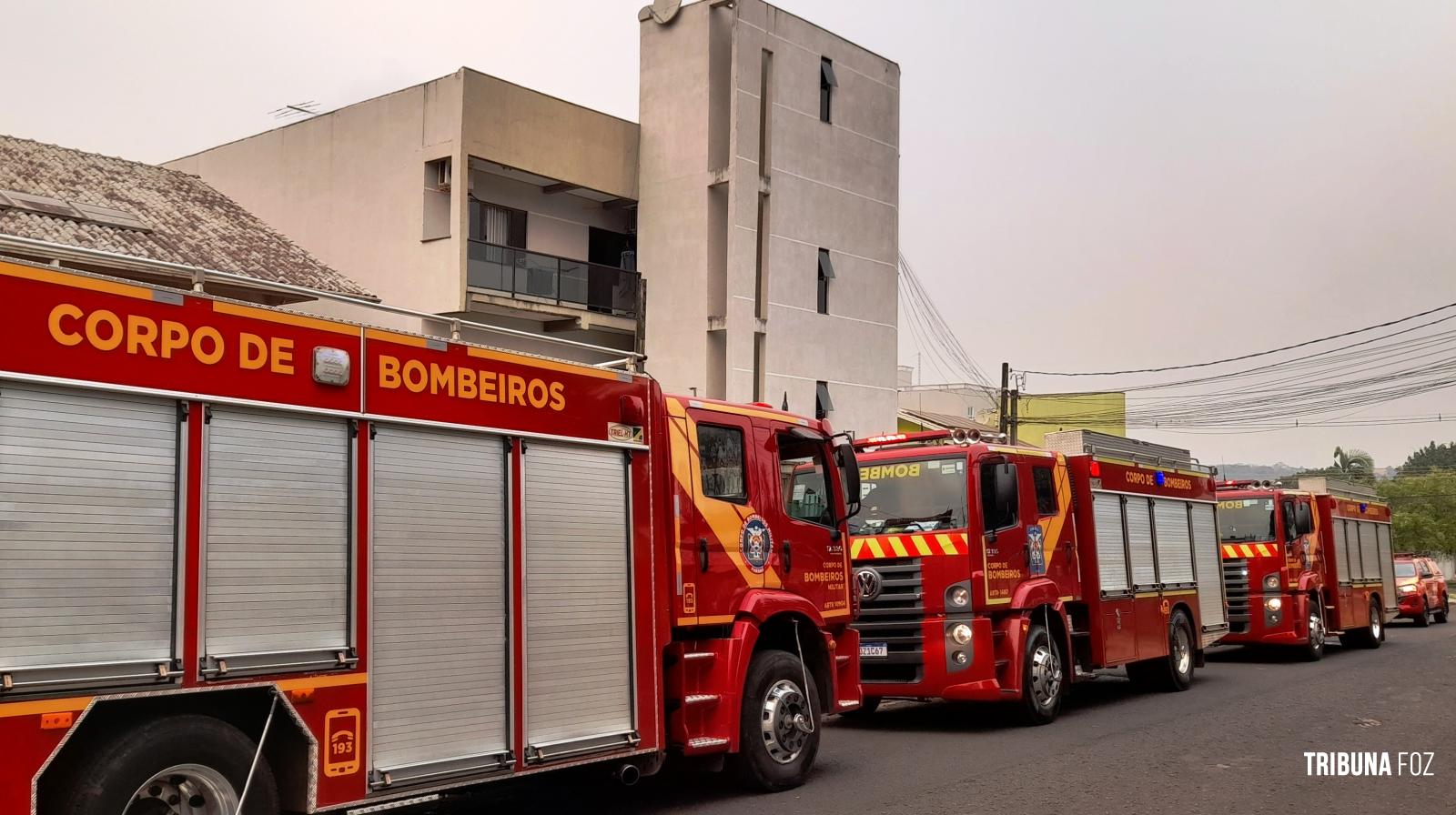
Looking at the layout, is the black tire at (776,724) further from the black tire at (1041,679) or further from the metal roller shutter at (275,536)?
the black tire at (1041,679)

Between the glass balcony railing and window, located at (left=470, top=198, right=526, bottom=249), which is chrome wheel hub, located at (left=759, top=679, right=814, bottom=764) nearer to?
the glass balcony railing

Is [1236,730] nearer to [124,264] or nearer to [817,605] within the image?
[817,605]

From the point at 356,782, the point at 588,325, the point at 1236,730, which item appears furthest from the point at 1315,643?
the point at 356,782

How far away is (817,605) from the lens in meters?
9.92

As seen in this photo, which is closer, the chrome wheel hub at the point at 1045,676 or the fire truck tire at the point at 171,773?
the fire truck tire at the point at 171,773

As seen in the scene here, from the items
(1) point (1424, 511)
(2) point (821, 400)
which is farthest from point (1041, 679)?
(1) point (1424, 511)

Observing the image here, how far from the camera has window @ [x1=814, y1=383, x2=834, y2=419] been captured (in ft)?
103

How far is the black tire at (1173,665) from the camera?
16047 mm

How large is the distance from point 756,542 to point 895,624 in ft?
11.8

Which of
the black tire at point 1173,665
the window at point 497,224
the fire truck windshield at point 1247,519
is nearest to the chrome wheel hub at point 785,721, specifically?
the black tire at point 1173,665

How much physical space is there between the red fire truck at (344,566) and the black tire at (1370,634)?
18.0m

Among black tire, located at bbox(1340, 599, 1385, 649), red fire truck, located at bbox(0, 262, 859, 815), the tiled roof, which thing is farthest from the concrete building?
red fire truck, located at bbox(0, 262, 859, 815)

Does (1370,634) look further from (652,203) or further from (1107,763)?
(652,203)

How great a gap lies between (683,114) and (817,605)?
21432mm
